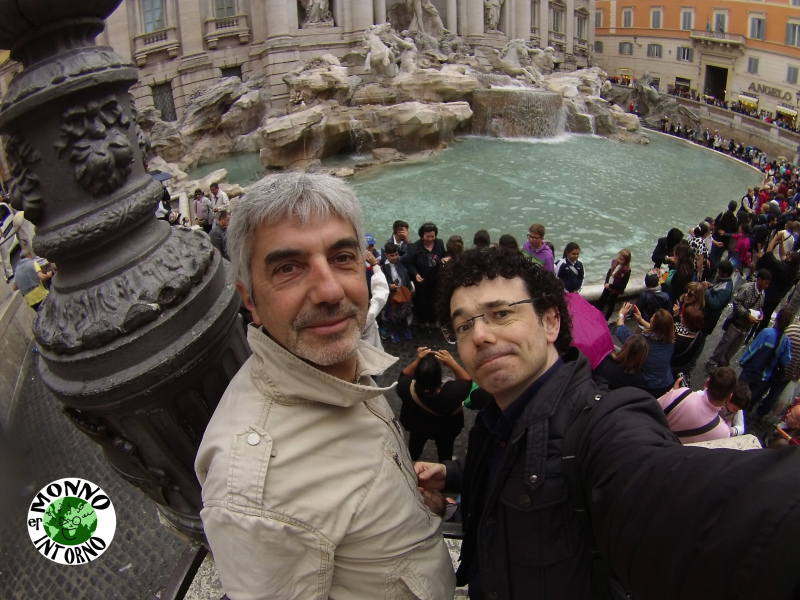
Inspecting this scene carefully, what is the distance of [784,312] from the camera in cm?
421

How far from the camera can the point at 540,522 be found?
1211 mm

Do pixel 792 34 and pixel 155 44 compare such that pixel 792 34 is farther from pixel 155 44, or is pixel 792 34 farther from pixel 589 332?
pixel 589 332

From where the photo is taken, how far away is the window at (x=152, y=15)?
64.3 ft

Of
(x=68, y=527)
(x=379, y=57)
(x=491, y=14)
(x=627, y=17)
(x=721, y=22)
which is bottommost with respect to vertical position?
(x=68, y=527)

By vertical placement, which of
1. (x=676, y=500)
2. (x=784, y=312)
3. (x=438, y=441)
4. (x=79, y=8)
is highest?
(x=79, y=8)

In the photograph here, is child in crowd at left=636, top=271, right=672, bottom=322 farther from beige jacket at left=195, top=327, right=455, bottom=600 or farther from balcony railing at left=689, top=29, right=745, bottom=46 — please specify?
balcony railing at left=689, top=29, right=745, bottom=46

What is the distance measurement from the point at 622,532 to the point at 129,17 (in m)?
23.2

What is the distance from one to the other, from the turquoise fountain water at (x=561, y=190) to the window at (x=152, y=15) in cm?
726

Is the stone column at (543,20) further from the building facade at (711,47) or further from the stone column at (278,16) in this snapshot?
the stone column at (278,16)

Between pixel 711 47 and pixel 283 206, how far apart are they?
3852cm

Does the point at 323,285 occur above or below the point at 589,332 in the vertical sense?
above

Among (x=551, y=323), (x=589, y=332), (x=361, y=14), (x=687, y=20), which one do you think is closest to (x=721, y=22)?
(x=687, y=20)

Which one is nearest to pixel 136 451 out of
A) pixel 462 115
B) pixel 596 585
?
pixel 596 585

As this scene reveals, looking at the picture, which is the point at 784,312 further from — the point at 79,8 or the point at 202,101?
the point at 202,101
